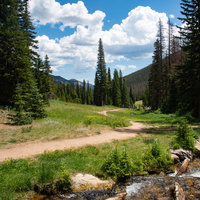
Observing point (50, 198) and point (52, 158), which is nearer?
point (50, 198)

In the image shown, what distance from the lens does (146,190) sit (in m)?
5.47

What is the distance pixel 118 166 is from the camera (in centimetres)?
627

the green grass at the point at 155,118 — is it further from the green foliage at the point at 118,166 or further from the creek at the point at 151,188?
the green foliage at the point at 118,166

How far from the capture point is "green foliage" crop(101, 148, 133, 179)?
613 centimetres

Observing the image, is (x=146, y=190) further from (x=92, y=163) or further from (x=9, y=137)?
(x=9, y=137)

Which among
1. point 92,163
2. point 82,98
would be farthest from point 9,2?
point 82,98

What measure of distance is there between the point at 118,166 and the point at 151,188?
4.77 feet

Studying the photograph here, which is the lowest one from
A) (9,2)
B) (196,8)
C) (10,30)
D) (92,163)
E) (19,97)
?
(92,163)

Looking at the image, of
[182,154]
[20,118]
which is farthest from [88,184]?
[20,118]

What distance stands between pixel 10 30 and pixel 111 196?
21247mm

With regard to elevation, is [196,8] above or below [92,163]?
above

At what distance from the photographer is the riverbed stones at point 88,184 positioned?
17.6 feet

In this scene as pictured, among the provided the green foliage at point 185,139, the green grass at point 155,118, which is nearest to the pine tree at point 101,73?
the green grass at point 155,118

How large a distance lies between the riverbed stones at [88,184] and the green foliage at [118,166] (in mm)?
458
